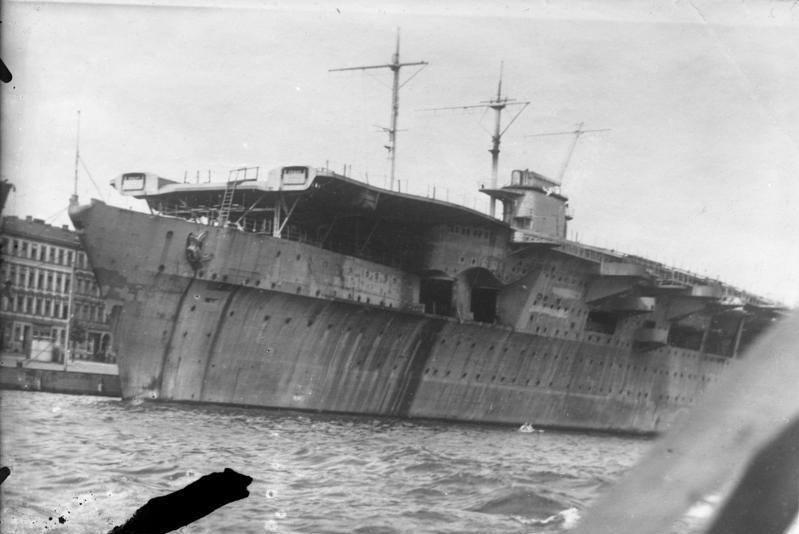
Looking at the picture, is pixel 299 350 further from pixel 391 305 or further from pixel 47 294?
pixel 47 294

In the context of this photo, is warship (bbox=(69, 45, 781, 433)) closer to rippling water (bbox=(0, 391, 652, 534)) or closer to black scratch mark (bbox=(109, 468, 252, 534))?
rippling water (bbox=(0, 391, 652, 534))

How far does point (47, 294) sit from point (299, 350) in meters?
5.02

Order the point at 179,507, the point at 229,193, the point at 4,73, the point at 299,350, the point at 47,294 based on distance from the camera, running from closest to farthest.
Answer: the point at 179,507 < the point at 4,73 < the point at 47,294 < the point at 229,193 < the point at 299,350

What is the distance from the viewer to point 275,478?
5.90m

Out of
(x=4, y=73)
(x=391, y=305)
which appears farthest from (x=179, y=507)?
(x=391, y=305)

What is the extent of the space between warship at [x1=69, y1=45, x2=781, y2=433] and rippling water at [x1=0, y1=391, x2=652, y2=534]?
288 cm

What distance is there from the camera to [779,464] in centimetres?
91

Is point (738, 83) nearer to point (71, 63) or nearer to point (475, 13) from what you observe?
point (475, 13)

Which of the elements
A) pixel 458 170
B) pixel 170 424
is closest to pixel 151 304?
pixel 170 424

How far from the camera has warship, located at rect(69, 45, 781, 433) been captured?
13312 mm

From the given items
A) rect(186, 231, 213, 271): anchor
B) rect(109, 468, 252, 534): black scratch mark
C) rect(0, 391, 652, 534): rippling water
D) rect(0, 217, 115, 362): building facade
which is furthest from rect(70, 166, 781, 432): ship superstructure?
rect(109, 468, 252, 534): black scratch mark

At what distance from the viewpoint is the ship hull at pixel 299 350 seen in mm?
13195

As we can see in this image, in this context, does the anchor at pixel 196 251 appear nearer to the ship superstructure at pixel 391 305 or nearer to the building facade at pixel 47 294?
the ship superstructure at pixel 391 305

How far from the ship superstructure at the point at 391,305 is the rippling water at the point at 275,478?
2763 millimetres
